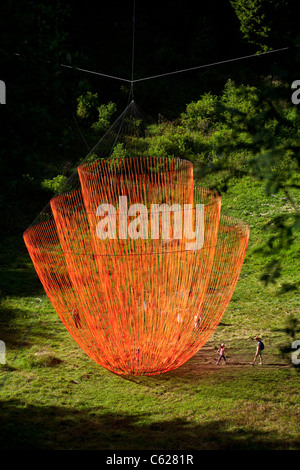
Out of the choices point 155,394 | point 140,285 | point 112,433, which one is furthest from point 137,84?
point 112,433

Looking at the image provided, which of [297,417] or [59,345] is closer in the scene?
[297,417]

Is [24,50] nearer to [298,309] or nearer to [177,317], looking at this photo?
[177,317]

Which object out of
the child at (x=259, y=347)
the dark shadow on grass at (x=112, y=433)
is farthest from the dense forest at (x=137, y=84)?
the child at (x=259, y=347)

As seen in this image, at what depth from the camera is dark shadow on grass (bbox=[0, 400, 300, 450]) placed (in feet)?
24.2

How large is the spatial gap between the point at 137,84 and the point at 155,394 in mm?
21316

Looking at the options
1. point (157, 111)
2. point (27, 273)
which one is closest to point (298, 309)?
point (27, 273)

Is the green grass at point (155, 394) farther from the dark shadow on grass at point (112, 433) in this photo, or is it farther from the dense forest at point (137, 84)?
the dense forest at point (137, 84)

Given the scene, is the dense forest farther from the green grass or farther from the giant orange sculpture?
the green grass

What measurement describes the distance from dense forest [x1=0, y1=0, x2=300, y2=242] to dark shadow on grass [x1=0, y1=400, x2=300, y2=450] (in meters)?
3.27

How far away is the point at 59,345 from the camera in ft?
36.6

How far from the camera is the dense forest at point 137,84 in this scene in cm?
525

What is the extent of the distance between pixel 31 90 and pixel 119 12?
90.9ft

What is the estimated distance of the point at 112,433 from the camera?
7.77 metres

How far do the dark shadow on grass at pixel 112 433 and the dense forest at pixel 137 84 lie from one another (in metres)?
3.27
